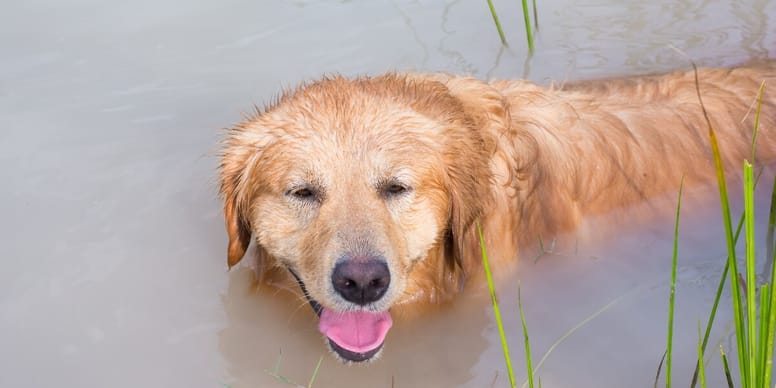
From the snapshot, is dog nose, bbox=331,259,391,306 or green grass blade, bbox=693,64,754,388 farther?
dog nose, bbox=331,259,391,306

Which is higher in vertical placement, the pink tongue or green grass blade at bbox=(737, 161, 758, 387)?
green grass blade at bbox=(737, 161, 758, 387)

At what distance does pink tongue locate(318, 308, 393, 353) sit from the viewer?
3.74 meters

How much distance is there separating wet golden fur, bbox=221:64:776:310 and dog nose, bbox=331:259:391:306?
1.9 inches

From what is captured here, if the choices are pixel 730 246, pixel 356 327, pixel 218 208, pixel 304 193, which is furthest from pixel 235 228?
pixel 730 246

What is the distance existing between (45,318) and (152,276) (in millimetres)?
575

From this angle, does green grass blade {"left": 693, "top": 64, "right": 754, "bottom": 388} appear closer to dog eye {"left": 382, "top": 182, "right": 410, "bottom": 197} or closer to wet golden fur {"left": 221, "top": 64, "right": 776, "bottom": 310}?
wet golden fur {"left": 221, "top": 64, "right": 776, "bottom": 310}

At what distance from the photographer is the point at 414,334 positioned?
4238 mm

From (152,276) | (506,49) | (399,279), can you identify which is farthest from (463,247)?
(506,49)

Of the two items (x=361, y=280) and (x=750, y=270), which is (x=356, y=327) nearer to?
(x=361, y=280)

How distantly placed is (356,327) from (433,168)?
0.77m

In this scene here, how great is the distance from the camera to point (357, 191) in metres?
3.63

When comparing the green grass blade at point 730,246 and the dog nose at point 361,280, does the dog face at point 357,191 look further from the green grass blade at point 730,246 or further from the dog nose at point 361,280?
the green grass blade at point 730,246

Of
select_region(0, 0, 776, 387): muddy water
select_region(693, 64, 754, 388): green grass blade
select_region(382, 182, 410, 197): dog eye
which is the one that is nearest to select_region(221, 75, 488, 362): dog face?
select_region(382, 182, 410, 197): dog eye

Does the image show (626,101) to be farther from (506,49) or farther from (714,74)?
(506,49)
